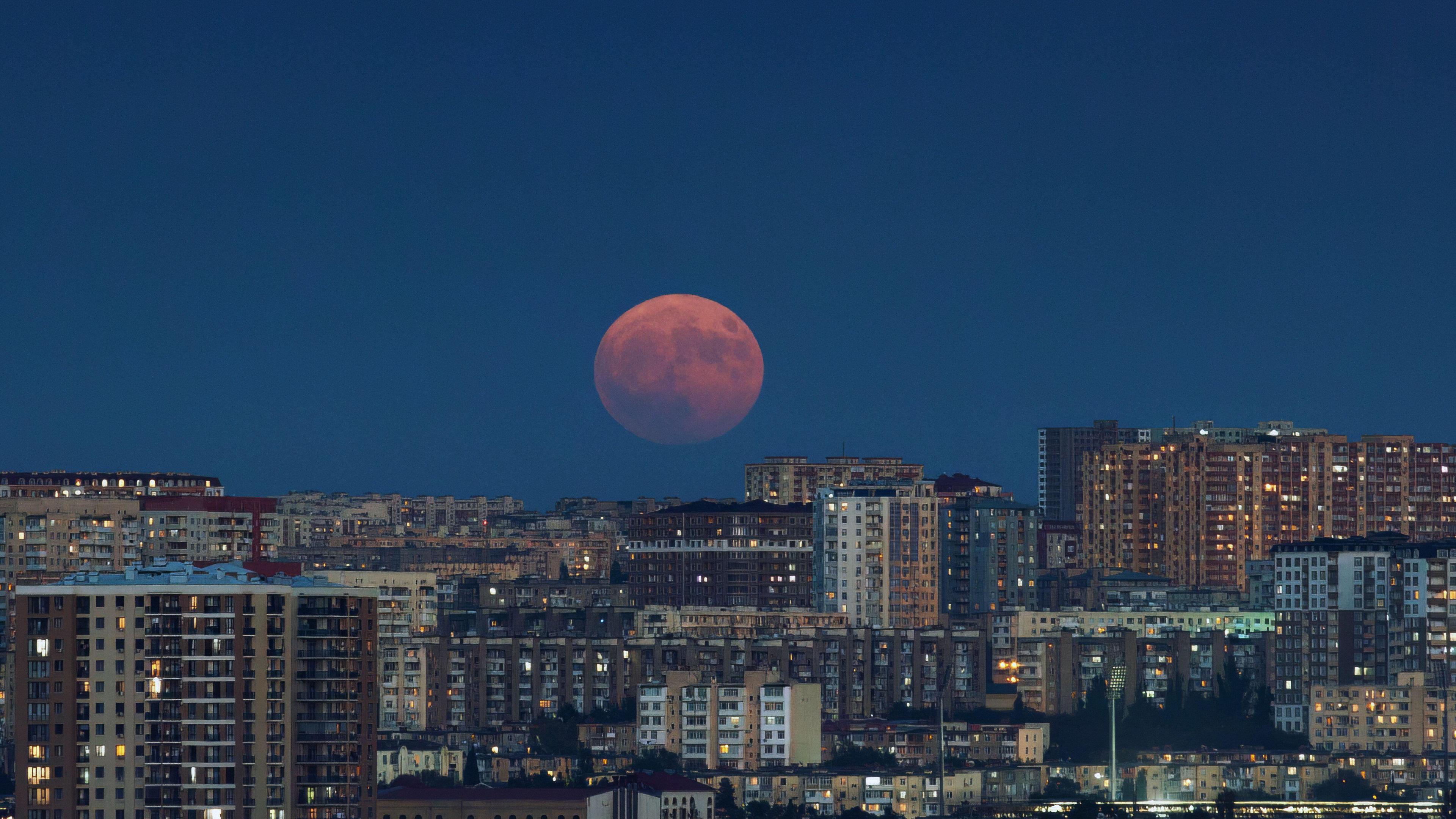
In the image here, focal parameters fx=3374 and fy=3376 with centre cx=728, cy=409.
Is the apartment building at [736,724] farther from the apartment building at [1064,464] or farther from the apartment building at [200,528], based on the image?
the apartment building at [1064,464]

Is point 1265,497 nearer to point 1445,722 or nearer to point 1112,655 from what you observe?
point 1112,655

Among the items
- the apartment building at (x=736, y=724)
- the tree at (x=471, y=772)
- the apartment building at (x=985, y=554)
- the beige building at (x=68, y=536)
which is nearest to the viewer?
the tree at (x=471, y=772)

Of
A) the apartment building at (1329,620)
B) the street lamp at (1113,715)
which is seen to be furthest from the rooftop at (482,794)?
the apartment building at (1329,620)

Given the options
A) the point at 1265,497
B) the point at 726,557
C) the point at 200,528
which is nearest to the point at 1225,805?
the point at 200,528

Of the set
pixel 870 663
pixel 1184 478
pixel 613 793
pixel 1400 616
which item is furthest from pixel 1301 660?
pixel 1184 478

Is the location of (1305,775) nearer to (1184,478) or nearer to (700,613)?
(700,613)

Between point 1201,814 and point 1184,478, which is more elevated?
point 1184,478
